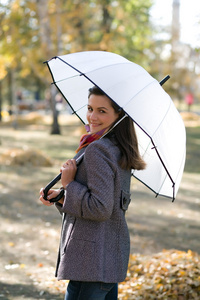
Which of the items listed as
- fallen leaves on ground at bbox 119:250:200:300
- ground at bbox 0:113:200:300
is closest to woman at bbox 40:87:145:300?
Answer: fallen leaves on ground at bbox 119:250:200:300

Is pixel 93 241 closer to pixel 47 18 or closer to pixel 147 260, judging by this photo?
pixel 147 260

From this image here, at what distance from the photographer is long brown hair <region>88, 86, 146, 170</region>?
8.41ft

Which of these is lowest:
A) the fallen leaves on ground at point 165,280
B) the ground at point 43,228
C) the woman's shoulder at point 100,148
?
the ground at point 43,228

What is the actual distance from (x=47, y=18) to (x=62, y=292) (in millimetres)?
16867

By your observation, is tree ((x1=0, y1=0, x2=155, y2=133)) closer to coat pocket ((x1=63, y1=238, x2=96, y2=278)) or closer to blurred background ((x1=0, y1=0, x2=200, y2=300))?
blurred background ((x1=0, y1=0, x2=200, y2=300))

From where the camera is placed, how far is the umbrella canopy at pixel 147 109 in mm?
2684

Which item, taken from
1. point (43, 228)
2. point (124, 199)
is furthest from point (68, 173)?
point (43, 228)

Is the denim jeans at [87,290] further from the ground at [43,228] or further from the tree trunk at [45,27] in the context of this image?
the tree trunk at [45,27]

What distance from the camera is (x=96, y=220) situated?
247 centimetres

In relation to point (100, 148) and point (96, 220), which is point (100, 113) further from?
point (96, 220)

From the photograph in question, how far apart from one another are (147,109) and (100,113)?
31 centimetres

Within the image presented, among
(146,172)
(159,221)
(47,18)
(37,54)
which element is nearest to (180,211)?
(159,221)

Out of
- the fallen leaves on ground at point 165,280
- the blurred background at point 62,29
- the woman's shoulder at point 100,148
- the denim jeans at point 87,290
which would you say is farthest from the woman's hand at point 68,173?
the blurred background at point 62,29

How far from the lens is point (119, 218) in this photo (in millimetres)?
2566
